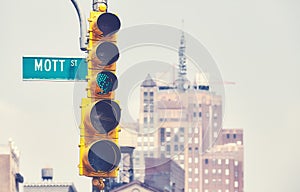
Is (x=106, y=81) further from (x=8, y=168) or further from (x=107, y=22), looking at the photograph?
(x=8, y=168)

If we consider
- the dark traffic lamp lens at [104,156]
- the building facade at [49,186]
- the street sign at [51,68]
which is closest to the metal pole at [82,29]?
the street sign at [51,68]

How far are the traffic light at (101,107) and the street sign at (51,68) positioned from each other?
4.80ft

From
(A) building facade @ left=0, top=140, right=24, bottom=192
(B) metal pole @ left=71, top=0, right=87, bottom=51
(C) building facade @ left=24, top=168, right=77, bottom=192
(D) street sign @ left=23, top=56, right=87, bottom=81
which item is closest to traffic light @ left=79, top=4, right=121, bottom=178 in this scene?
(B) metal pole @ left=71, top=0, right=87, bottom=51

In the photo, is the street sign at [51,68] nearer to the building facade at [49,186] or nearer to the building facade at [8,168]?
the building facade at [8,168]

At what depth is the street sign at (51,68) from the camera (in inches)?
842

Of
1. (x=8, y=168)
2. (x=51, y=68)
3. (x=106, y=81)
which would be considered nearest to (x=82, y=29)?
(x=51, y=68)

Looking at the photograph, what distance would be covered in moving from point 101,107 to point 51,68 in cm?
215

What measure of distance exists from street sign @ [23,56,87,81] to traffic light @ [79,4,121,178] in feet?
4.80

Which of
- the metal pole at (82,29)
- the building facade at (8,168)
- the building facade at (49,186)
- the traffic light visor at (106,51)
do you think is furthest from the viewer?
the building facade at (49,186)

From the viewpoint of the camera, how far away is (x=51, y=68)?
70.6ft

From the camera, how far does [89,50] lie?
19.8 meters

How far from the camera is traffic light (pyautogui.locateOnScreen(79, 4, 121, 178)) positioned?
63.9 ft

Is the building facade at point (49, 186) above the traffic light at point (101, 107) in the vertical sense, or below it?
below

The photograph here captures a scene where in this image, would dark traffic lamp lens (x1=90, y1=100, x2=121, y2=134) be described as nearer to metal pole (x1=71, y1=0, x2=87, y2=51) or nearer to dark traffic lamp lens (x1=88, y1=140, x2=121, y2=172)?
dark traffic lamp lens (x1=88, y1=140, x2=121, y2=172)
